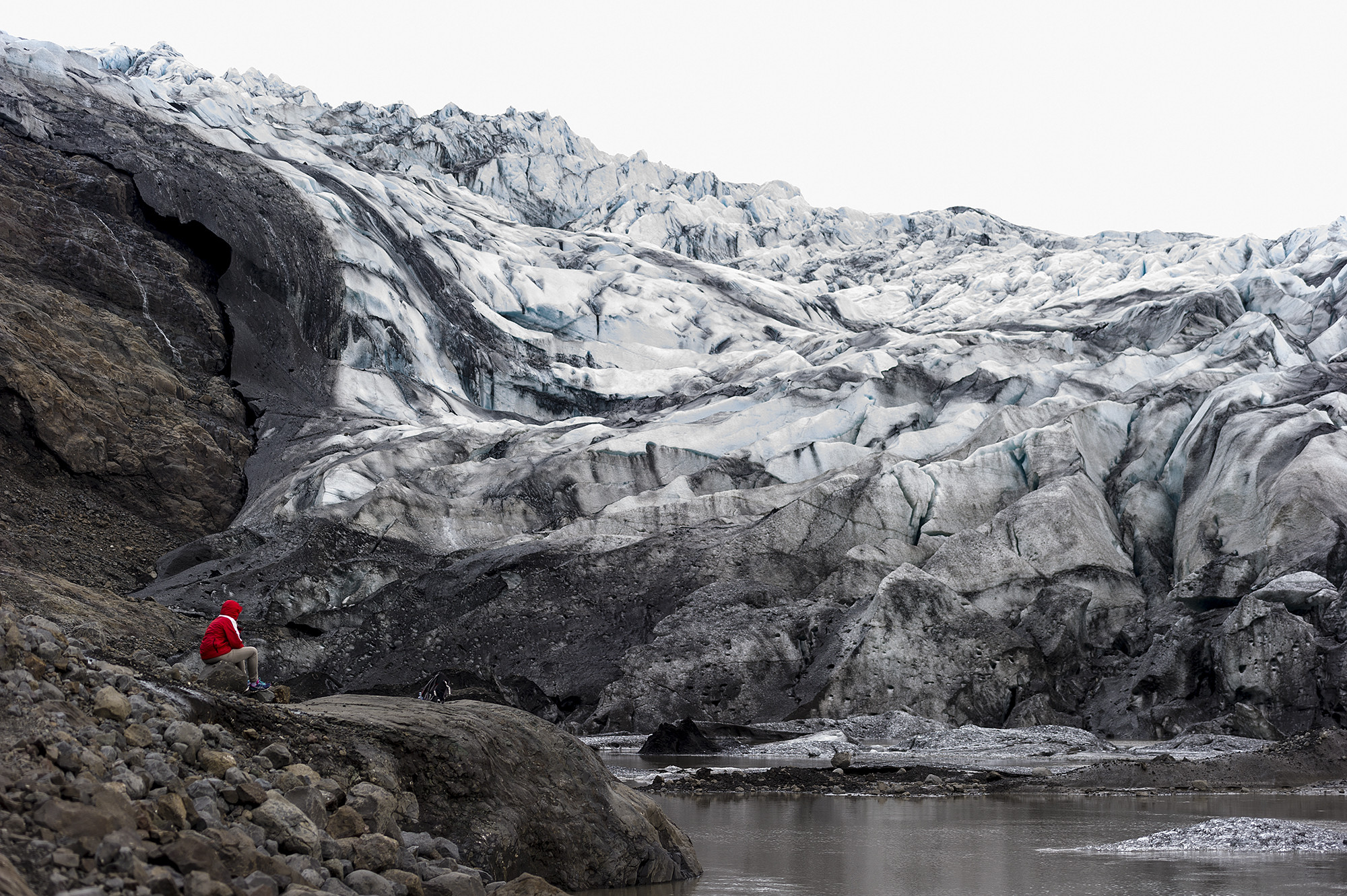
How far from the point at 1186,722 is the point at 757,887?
14151 millimetres

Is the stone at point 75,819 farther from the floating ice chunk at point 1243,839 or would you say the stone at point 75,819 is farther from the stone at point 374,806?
the floating ice chunk at point 1243,839

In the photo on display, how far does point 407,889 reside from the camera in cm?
490

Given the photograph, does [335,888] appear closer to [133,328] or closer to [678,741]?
[678,741]

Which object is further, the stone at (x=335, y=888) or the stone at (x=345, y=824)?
the stone at (x=345, y=824)

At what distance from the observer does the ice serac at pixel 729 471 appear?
2006cm

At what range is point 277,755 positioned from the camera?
5434mm

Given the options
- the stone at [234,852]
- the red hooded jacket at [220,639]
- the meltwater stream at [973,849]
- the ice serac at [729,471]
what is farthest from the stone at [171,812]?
the ice serac at [729,471]

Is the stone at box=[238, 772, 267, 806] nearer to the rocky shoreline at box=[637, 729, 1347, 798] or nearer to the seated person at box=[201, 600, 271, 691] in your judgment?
the seated person at box=[201, 600, 271, 691]

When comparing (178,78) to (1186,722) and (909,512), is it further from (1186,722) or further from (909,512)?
(1186,722)

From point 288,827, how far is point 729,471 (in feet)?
80.2

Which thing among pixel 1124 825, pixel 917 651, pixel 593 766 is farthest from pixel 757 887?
pixel 917 651

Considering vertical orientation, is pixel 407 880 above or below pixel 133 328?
below

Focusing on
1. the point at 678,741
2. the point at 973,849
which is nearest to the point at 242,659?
the point at 973,849

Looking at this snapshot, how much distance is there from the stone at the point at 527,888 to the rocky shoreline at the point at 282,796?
1cm
